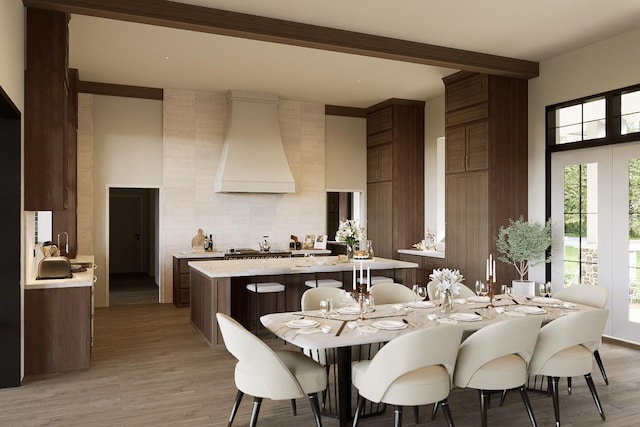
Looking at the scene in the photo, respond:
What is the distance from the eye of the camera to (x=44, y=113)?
445 centimetres

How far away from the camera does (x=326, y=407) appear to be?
12.3 feet

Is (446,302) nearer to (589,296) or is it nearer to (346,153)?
(589,296)

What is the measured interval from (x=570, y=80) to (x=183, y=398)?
18.2 ft

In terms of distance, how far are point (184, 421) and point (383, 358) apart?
61.4 inches

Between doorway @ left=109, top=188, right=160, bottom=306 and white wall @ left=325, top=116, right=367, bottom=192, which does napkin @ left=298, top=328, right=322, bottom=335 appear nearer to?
white wall @ left=325, top=116, right=367, bottom=192

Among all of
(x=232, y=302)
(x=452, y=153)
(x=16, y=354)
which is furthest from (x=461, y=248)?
(x=16, y=354)

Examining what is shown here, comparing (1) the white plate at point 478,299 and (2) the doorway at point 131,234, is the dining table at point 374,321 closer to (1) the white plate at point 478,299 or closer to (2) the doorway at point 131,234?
(1) the white plate at point 478,299

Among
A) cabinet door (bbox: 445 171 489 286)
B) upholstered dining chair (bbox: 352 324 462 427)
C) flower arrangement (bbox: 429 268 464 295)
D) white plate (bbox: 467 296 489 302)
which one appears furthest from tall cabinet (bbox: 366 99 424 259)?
upholstered dining chair (bbox: 352 324 462 427)

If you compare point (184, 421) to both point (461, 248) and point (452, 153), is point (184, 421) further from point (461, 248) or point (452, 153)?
point (452, 153)

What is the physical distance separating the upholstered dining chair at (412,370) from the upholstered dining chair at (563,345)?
77cm

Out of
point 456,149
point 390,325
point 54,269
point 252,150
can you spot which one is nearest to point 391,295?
point 390,325

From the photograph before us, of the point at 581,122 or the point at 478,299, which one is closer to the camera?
the point at 478,299

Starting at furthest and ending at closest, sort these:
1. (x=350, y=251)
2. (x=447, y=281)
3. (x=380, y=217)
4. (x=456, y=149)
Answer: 1. (x=380, y=217)
2. (x=456, y=149)
3. (x=350, y=251)
4. (x=447, y=281)

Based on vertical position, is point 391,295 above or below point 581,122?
below
